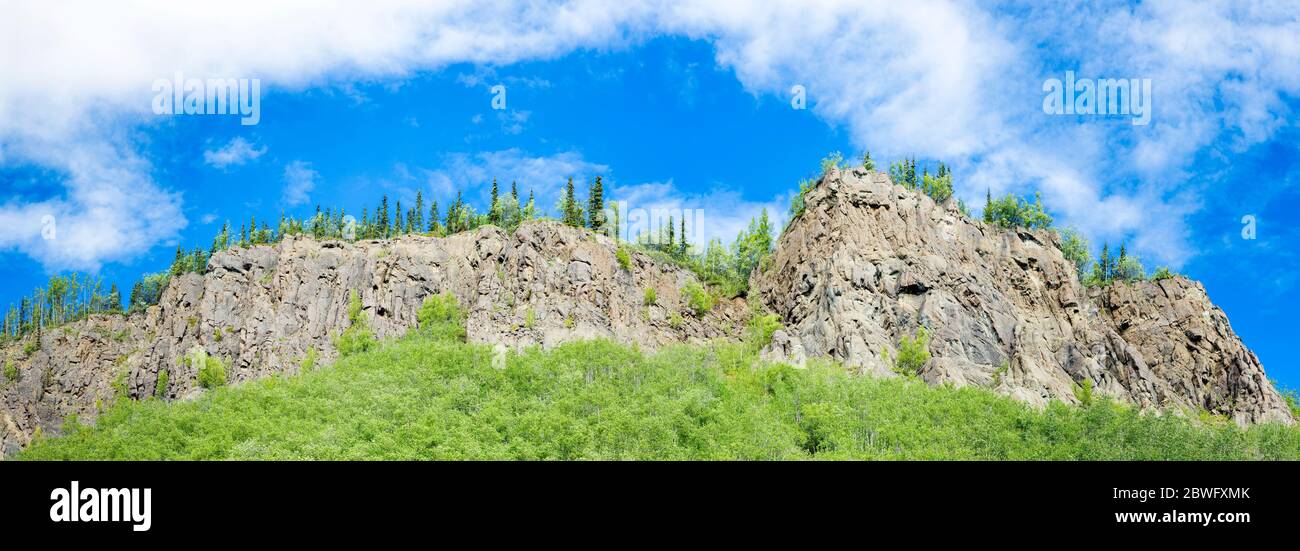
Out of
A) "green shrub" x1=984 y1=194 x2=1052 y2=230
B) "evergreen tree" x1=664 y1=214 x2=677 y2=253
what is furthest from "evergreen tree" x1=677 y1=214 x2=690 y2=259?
"green shrub" x1=984 y1=194 x2=1052 y2=230

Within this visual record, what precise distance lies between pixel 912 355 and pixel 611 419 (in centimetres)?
2833

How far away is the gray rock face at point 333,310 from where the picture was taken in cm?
9119

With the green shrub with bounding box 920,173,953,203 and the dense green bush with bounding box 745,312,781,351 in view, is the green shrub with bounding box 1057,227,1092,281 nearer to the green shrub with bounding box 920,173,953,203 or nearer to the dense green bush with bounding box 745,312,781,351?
the green shrub with bounding box 920,173,953,203

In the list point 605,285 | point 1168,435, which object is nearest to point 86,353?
point 605,285

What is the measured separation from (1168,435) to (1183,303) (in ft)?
89.4

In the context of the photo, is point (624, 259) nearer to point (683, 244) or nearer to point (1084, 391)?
point (683, 244)

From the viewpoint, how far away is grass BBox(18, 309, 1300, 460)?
7294 cm

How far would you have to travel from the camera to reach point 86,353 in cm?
10175

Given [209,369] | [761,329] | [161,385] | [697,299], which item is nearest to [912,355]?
[761,329]

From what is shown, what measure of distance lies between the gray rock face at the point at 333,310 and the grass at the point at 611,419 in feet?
14.5

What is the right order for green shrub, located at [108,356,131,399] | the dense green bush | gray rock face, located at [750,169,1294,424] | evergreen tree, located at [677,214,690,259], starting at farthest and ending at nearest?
evergreen tree, located at [677,214,690,259], the dense green bush, green shrub, located at [108,356,131,399], gray rock face, located at [750,169,1294,424]

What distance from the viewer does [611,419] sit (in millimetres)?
77312

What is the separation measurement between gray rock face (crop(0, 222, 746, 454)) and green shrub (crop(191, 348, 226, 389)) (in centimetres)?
84
